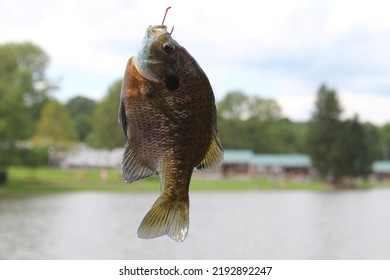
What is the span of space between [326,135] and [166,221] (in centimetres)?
5376

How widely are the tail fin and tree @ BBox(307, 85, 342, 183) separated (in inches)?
2059

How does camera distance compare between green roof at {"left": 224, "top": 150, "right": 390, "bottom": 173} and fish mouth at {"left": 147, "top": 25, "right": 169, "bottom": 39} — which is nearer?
fish mouth at {"left": 147, "top": 25, "right": 169, "bottom": 39}

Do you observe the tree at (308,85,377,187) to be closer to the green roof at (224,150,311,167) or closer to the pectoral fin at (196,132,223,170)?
the green roof at (224,150,311,167)

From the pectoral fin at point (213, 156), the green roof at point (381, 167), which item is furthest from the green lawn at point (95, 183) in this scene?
the pectoral fin at point (213, 156)

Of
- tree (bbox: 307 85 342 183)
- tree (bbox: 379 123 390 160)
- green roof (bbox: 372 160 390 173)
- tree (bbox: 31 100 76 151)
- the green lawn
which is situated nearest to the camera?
the green lawn

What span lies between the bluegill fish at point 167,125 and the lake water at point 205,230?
15.9 meters

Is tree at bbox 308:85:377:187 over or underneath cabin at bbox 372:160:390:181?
over

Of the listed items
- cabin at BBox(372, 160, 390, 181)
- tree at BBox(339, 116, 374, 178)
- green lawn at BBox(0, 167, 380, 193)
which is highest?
tree at BBox(339, 116, 374, 178)

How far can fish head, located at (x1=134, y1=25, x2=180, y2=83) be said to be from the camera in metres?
1.07

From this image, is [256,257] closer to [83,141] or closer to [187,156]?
[187,156]

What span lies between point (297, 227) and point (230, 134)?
32537mm

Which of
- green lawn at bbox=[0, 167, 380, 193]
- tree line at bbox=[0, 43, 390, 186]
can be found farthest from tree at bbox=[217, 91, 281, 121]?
green lawn at bbox=[0, 167, 380, 193]

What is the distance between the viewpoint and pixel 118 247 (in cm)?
1969
